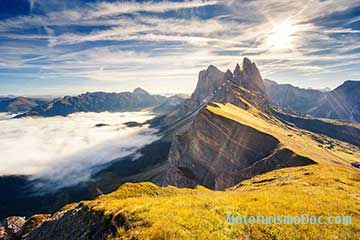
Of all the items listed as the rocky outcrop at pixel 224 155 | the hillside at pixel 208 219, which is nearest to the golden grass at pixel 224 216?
the hillside at pixel 208 219

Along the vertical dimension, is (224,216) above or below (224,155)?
above

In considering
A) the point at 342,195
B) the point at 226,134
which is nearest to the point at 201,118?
the point at 226,134

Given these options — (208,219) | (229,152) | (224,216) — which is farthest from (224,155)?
(208,219)

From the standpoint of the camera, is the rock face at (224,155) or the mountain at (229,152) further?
the rock face at (224,155)

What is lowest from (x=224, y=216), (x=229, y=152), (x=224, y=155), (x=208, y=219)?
(x=224, y=155)

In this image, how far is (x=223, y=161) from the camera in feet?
433

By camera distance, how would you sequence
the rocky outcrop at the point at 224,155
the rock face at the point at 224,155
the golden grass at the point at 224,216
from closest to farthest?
the golden grass at the point at 224,216, the rocky outcrop at the point at 224,155, the rock face at the point at 224,155

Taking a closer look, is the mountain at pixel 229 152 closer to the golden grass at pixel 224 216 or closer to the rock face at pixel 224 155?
the rock face at pixel 224 155

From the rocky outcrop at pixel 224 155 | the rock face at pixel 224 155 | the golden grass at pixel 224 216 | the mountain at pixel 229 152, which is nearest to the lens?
the golden grass at pixel 224 216

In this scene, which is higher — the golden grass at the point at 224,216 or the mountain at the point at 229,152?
the golden grass at the point at 224,216

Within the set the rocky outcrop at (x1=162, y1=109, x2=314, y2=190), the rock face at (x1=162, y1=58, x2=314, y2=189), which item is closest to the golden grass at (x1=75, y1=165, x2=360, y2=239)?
the rocky outcrop at (x1=162, y1=109, x2=314, y2=190)

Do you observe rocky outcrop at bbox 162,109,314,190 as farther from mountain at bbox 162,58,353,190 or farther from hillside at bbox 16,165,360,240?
hillside at bbox 16,165,360,240

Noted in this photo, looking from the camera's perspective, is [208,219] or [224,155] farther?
[224,155]

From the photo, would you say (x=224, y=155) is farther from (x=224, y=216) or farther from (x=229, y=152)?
(x=224, y=216)
